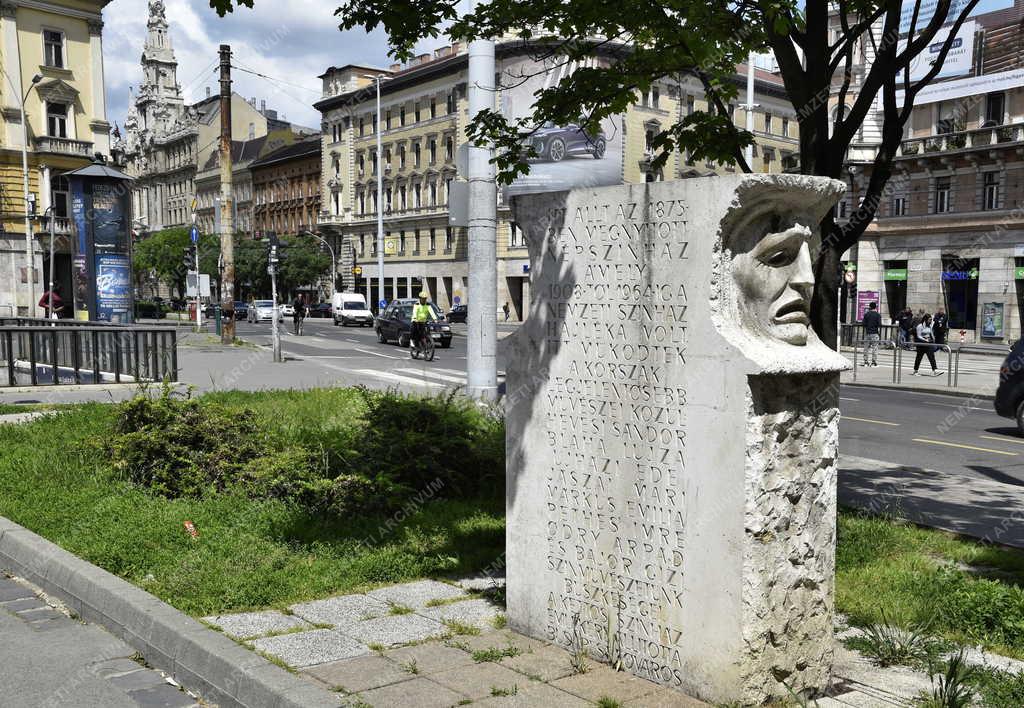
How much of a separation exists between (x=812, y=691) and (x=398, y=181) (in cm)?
7308

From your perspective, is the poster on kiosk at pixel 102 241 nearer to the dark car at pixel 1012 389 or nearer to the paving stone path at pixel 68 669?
the dark car at pixel 1012 389

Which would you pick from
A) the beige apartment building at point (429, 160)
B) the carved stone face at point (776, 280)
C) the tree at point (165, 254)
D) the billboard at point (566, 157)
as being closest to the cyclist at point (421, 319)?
the carved stone face at point (776, 280)

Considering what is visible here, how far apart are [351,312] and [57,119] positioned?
19.1 m

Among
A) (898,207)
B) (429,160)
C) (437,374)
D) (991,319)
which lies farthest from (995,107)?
(429,160)

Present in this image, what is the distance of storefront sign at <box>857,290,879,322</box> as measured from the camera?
47.9 meters

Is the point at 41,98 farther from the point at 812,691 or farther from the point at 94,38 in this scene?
the point at 812,691

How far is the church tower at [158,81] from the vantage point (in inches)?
4943

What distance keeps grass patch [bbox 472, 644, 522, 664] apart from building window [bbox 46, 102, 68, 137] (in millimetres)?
55944

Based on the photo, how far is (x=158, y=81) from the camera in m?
129

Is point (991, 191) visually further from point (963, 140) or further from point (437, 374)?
point (437, 374)

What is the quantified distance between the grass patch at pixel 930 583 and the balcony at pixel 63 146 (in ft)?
176

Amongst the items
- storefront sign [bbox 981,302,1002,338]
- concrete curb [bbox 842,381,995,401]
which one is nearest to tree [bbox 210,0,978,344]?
concrete curb [bbox 842,381,995,401]

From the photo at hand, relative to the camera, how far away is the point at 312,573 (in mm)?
5789

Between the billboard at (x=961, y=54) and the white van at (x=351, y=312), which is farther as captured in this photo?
the white van at (x=351, y=312)
